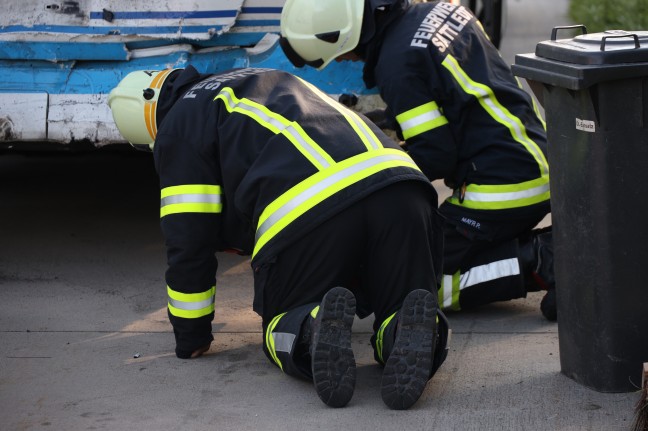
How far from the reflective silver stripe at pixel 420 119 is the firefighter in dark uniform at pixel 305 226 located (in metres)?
0.47

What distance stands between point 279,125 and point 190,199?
1.27ft

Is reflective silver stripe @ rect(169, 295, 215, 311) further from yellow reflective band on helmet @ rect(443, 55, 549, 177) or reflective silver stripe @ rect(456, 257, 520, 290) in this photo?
yellow reflective band on helmet @ rect(443, 55, 549, 177)

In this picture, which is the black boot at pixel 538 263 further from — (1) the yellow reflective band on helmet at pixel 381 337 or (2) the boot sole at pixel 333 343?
(2) the boot sole at pixel 333 343

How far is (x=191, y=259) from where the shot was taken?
12.8 feet

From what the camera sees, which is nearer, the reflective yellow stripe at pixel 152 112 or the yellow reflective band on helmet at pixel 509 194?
the reflective yellow stripe at pixel 152 112

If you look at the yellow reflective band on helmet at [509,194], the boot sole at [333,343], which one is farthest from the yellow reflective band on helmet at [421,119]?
the boot sole at [333,343]

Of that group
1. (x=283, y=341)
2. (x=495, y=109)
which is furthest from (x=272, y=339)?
(x=495, y=109)

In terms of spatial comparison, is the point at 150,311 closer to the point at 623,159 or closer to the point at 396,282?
the point at 396,282

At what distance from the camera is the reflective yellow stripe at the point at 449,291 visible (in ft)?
14.8

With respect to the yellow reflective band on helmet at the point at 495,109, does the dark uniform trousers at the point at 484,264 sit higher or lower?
lower

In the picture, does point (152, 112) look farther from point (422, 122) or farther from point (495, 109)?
Answer: point (495, 109)

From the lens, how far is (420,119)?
440 cm

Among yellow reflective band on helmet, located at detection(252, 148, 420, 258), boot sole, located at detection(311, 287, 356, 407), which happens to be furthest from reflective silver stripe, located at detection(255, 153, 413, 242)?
boot sole, located at detection(311, 287, 356, 407)

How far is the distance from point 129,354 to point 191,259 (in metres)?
0.55
